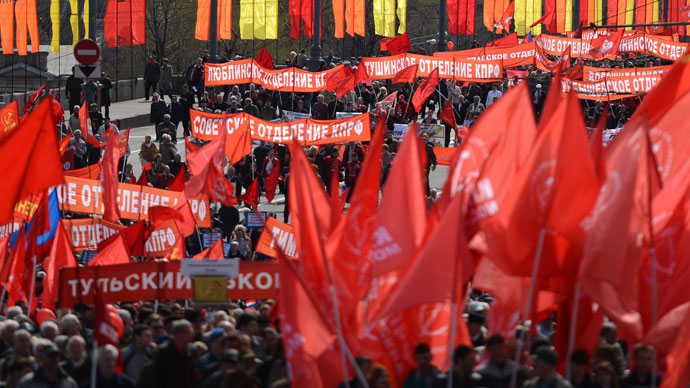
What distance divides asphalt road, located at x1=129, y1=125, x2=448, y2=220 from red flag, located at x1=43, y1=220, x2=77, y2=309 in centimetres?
1046

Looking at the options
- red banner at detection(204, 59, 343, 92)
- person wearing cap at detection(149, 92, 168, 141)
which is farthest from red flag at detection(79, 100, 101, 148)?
person wearing cap at detection(149, 92, 168, 141)

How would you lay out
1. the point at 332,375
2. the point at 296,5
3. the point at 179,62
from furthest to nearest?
the point at 179,62 → the point at 296,5 → the point at 332,375

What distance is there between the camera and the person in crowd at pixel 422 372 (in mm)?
10055

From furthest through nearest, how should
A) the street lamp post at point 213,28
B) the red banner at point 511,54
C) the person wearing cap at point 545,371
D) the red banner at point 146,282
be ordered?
the street lamp post at point 213,28 → the red banner at point 511,54 → the red banner at point 146,282 → the person wearing cap at point 545,371

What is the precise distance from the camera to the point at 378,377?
386 inches

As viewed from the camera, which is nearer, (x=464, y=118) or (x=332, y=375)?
(x=332, y=375)

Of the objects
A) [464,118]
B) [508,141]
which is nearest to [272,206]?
[464,118]

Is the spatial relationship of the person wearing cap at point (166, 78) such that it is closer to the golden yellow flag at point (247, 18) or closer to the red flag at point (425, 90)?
the golden yellow flag at point (247, 18)

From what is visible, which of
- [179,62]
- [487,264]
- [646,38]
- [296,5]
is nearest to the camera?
[487,264]

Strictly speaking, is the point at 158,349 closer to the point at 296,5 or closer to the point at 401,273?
the point at 401,273

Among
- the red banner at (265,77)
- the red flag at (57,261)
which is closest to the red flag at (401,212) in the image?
the red flag at (57,261)

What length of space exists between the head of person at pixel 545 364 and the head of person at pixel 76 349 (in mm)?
3024

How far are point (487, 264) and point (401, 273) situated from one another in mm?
697

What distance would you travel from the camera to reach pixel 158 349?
34.3 feet
